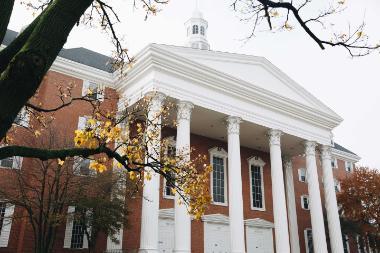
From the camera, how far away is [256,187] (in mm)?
34750

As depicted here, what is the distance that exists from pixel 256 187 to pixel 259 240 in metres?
4.54

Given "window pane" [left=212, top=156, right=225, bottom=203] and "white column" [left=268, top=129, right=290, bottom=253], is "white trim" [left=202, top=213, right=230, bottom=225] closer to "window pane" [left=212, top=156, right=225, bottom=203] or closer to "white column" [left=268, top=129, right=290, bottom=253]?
"window pane" [left=212, top=156, right=225, bottom=203]

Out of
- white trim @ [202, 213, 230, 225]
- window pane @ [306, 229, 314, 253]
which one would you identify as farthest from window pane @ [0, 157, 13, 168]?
window pane @ [306, 229, 314, 253]

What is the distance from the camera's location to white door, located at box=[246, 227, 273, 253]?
1254 inches

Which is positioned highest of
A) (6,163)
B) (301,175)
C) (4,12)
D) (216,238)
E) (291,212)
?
(301,175)

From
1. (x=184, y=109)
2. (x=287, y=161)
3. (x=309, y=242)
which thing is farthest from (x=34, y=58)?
(x=309, y=242)

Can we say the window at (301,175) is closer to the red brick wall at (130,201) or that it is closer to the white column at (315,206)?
the red brick wall at (130,201)

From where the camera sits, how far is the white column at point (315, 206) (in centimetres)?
2910

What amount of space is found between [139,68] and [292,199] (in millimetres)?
18897

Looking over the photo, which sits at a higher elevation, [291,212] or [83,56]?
[83,56]

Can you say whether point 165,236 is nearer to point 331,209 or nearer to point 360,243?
point 331,209

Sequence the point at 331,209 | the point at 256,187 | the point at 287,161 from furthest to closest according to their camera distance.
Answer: the point at 287,161, the point at 256,187, the point at 331,209

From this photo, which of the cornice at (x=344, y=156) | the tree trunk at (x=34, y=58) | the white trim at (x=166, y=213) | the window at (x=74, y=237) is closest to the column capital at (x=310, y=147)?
the white trim at (x=166, y=213)

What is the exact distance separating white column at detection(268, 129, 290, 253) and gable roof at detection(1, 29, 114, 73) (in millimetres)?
12884
